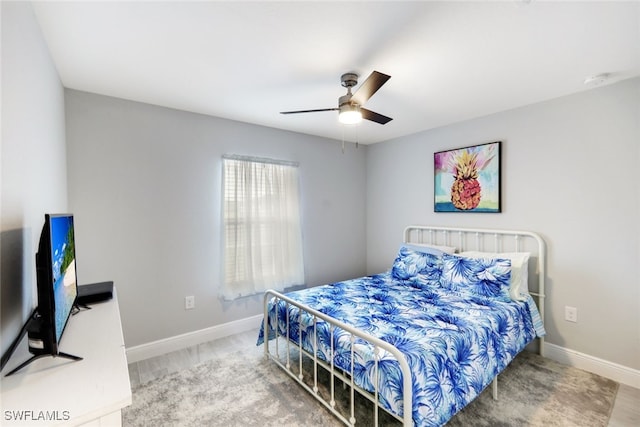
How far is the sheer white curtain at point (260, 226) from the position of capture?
309 cm

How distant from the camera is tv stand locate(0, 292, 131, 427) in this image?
0.79 meters

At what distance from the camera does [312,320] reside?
2064mm

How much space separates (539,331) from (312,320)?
2.02m

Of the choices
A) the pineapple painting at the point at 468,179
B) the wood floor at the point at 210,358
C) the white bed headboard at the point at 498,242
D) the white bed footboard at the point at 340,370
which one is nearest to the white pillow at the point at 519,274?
the white bed headboard at the point at 498,242

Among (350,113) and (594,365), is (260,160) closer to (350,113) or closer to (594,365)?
(350,113)

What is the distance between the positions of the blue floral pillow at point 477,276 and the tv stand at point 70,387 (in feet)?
8.29

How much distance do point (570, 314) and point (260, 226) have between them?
309cm

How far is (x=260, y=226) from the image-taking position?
3287 mm

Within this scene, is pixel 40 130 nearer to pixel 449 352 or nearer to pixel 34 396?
pixel 34 396

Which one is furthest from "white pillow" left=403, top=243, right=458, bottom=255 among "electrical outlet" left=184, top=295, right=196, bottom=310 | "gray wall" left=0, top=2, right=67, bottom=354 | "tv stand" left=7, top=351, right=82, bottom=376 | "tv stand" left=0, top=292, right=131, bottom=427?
"gray wall" left=0, top=2, right=67, bottom=354

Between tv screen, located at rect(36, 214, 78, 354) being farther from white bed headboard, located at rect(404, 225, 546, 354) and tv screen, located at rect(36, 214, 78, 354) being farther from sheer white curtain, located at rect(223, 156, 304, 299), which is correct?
white bed headboard, located at rect(404, 225, 546, 354)

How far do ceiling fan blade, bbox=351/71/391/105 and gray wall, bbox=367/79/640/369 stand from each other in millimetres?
1779

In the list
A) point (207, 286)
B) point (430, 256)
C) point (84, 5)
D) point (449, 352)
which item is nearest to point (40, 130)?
point (84, 5)

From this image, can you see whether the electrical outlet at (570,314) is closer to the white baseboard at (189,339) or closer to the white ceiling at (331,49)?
the white ceiling at (331,49)
